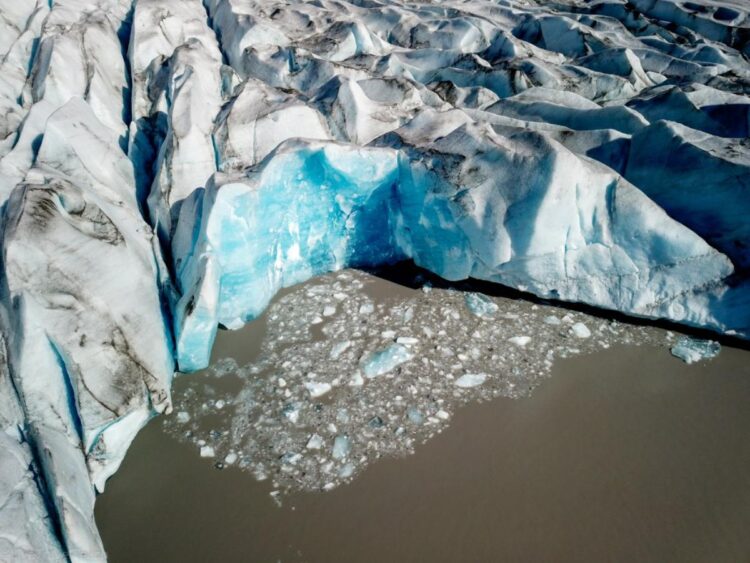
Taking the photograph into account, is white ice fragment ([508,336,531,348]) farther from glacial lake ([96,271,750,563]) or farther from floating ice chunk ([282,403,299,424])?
floating ice chunk ([282,403,299,424])

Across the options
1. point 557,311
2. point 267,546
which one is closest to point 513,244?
point 557,311

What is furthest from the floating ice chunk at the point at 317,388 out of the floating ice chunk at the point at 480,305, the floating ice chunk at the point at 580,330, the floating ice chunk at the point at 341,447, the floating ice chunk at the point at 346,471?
the floating ice chunk at the point at 580,330

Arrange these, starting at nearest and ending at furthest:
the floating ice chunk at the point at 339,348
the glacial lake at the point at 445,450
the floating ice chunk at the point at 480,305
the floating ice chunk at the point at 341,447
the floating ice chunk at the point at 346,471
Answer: the glacial lake at the point at 445,450 < the floating ice chunk at the point at 346,471 < the floating ice chunk at the point at 341,447 < the floating ice chunk at the point at 339,348 < the floating ice chunk at the point at 480,305

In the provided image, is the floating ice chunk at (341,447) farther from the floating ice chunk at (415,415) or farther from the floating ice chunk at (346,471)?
the floating ice chunk at (415,415)

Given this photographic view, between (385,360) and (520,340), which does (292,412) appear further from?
(520,340)

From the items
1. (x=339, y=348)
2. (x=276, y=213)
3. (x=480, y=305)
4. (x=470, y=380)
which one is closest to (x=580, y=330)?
(x=480, y=305)

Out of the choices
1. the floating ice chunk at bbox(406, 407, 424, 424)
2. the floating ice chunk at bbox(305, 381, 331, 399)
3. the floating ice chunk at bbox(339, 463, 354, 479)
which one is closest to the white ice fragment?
the floating ice chunk at bbox(406, 407, 424, 424)
